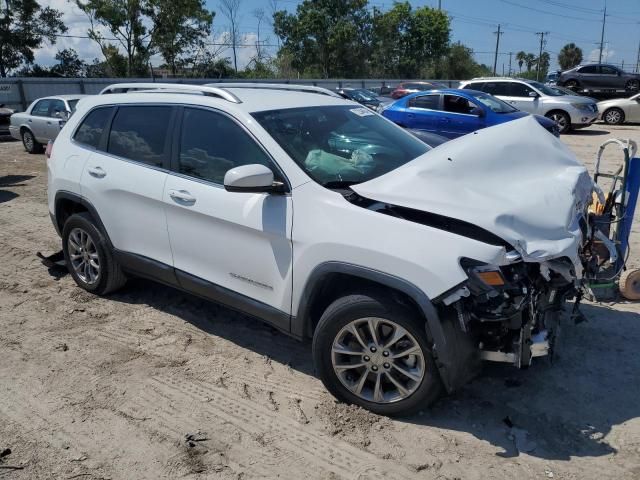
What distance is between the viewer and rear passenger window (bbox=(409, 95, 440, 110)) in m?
14.0

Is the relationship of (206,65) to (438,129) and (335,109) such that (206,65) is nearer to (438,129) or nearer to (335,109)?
(438,129)

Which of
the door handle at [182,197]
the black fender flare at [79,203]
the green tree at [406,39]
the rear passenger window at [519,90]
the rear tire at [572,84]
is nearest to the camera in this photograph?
the door handle at [182,197]

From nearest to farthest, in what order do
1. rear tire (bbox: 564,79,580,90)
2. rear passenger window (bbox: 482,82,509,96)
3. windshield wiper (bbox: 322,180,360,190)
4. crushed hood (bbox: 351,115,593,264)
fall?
1. crushed hood (bbox: 351,115,593,264)
2. windshield wiper (bbox: 322,180,360,190)
3. rear passenger window (bbox: 482,82,509,96)
4. rear tire (bbox: 564,79,580,90)

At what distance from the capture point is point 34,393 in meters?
3.56

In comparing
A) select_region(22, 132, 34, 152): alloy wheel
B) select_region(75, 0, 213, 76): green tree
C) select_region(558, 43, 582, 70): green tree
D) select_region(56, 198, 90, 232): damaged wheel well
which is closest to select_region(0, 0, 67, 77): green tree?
select_region(75, 0, 213, 76): green tree

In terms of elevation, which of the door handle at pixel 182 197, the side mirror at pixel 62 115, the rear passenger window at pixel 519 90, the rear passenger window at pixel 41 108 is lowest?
the door handle at pixel 182 197

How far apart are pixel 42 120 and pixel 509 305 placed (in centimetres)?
1430

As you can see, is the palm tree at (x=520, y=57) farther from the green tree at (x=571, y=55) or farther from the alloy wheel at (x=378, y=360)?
the alloy wheel at (x=378, y=360)

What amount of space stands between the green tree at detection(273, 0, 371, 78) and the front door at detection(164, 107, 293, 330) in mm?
45098

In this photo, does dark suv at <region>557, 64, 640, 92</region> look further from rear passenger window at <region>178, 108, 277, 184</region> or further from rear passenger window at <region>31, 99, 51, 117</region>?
rear passenger window at <region>178, 108, 277, 184</region>

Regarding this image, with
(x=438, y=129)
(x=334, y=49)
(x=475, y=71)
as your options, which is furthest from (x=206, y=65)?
(x=475, y=71)

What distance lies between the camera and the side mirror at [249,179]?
10.6 ft

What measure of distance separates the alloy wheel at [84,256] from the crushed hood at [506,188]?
8.99ft

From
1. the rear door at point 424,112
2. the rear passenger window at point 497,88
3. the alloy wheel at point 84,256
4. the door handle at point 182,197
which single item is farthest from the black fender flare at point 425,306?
the rear passenger window at point 497,88
